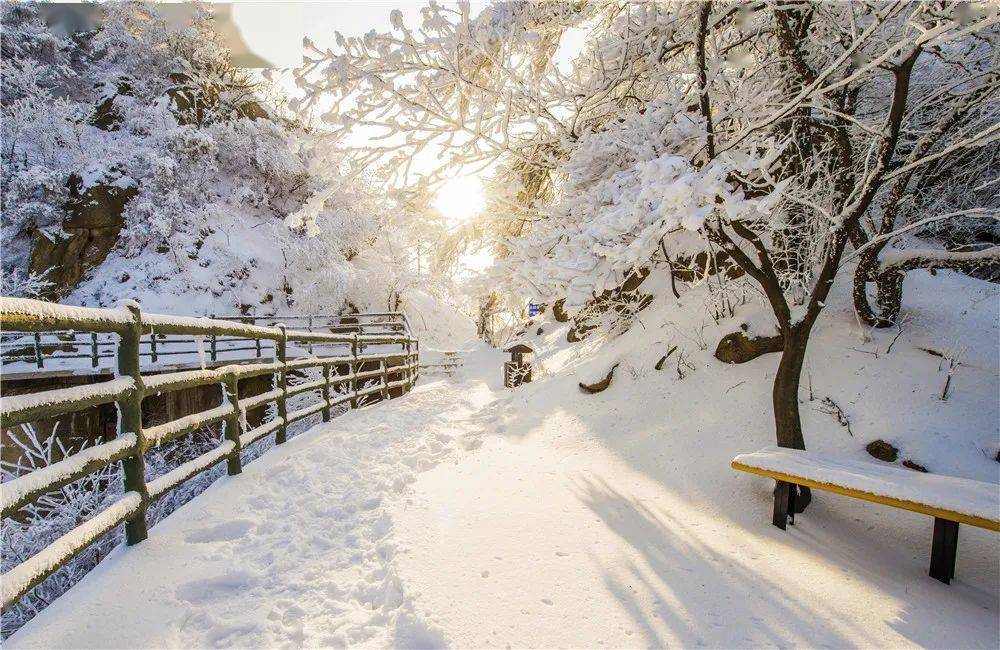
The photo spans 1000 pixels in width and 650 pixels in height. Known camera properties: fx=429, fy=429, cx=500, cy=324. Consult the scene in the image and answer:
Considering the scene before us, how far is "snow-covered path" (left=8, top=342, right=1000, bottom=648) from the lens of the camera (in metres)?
1.84

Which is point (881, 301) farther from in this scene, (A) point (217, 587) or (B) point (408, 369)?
(B) point (408, 369)

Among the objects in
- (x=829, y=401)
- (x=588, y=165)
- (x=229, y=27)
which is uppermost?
(x=229, y=27)

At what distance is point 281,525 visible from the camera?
2.76 m

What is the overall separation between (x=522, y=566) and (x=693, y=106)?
4.99m

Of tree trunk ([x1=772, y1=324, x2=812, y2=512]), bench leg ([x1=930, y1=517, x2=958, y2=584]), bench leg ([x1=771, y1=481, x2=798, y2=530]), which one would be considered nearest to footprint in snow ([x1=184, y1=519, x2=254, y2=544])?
bench leg ([x1=771, y1=481, x2=798, y2=530])

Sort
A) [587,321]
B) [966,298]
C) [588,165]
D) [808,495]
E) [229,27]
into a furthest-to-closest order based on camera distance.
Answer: [229,27] < [587,321] < [966,298] < [588,165] < [808,495]

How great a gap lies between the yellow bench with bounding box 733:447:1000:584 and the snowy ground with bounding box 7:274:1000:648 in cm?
20

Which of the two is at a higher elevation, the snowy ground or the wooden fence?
the wooden fence

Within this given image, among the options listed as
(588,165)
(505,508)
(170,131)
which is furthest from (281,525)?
(170,131)

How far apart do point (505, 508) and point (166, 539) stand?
6.87 ft

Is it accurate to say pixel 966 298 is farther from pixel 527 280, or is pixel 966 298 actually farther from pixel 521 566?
pixel 521 566

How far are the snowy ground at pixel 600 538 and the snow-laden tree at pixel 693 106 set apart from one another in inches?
39.1

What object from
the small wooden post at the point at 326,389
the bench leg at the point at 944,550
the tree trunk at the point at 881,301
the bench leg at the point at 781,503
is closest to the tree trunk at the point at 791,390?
the bench leg at the point at 781,503

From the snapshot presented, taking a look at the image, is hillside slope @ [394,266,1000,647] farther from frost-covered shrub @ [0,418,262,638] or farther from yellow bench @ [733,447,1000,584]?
frost-covered shrub @ [0,418,262,638]
